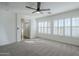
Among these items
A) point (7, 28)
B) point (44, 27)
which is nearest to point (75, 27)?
point (44, 27)

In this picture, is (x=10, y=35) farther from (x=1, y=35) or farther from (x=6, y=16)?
(x=6, y=16)

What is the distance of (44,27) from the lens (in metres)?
10.3

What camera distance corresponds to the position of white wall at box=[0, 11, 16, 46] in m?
6.25

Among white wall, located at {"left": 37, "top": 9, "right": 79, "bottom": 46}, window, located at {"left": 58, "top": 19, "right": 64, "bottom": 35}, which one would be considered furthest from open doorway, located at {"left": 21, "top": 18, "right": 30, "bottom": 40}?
window, located at {"left": 58, "top": 19, "right": 64, "bottom": 35}

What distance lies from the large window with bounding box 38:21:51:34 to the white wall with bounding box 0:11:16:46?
3.57 m

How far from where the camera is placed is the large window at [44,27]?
31.1 ft

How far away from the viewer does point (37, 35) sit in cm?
1110

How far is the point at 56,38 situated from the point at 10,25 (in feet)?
13.4

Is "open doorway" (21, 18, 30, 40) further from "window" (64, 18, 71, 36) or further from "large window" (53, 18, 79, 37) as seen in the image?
"window" (64, 18, 71, 36)

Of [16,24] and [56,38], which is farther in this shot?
[56,38]

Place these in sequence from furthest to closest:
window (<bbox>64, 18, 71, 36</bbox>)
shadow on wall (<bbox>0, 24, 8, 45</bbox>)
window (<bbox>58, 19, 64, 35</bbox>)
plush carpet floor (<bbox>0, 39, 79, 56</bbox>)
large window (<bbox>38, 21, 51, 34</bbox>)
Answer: large window (<bbox>38, 21, 51, 34</bbox>), window (<bbox>58, 19, 64, 35</bbox>), window (<bbox>64, 18, 71, 36</bbox>), shadow on wall (<bbox>0, 24, 8, 45</bbox>), plush carpet floor (<bbox>0, 39, 79, 56</bbox>)

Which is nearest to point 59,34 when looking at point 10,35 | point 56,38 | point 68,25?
point 56,38

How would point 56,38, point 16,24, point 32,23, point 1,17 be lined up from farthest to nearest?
point 32,23 → point 56,38 → point 16,24 → point 1,17

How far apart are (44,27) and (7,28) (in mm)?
4538
